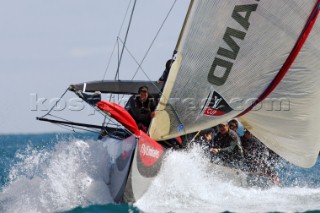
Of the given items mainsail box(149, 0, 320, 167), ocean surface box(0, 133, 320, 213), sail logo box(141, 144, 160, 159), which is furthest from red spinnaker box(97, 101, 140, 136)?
ocean surface box(0, 133, 320, 213)

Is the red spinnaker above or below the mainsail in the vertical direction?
below

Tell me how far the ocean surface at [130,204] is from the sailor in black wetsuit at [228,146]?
463 millimetres

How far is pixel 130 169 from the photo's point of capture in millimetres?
8359

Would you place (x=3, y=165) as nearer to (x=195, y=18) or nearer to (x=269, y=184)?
(x=269, y=184)

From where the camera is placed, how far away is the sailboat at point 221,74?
8703 mm

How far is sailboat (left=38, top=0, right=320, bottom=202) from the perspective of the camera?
8.70 m

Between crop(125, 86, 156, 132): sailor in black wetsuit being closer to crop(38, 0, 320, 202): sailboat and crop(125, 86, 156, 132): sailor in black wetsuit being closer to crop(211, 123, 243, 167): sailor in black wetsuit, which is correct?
crop(38, 0, 320, 202): sailboat

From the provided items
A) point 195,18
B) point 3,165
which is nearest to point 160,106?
point 195,18

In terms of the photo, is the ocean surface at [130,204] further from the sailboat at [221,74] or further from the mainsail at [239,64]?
the mainsail at [239,64]

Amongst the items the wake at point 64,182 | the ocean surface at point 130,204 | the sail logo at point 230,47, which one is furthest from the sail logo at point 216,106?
the wake at point 64,182

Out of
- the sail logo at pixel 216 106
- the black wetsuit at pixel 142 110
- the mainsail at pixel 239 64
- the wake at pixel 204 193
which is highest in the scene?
the mainsail at pixel 239 64

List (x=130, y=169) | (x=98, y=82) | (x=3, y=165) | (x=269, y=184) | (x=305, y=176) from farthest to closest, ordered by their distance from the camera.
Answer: (x=3, y=165) → (x=305, y=176) → (x=269, y=184) → (x=98, y=82) → (x=130, y=169)

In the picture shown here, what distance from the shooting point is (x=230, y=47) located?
9.10 metres

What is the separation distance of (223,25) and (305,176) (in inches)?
306
